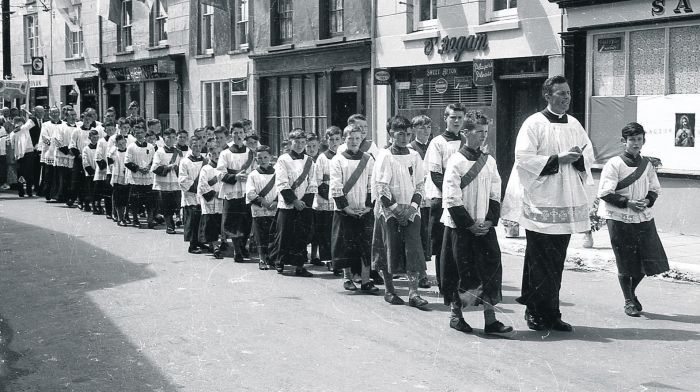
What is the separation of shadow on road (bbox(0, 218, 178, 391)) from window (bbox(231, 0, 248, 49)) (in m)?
12.9

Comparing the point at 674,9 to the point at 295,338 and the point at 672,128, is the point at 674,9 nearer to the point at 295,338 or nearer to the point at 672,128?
the point at 672,128

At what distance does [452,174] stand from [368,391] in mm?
2385

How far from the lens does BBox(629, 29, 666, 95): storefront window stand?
13391 mm

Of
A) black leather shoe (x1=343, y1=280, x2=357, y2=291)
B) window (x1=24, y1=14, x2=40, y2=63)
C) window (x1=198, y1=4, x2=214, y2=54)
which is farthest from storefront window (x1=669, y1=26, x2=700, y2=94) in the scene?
window (x1=24, y1=14, x2=40, y2=63)

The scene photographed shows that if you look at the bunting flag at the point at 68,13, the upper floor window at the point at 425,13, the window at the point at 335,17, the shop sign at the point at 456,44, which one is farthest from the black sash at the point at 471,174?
the bunting flag at the point at 68,13

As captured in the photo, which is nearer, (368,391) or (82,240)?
(368,391)

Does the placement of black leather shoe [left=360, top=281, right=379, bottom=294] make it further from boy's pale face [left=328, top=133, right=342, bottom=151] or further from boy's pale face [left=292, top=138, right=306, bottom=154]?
boy's pale face [left=292, top=138, right=306, bottom=154]

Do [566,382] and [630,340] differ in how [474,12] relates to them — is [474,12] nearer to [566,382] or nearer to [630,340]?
[630,340]

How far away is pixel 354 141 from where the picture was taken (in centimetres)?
912

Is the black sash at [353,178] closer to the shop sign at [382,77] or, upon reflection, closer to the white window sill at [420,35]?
the white window sill at [420,35]

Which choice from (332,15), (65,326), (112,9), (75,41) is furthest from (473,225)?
(75,41)

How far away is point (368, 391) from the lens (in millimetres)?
5438

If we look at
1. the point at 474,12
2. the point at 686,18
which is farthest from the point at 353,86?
the point at 686,18

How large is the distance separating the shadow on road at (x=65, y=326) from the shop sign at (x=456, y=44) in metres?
7.96
